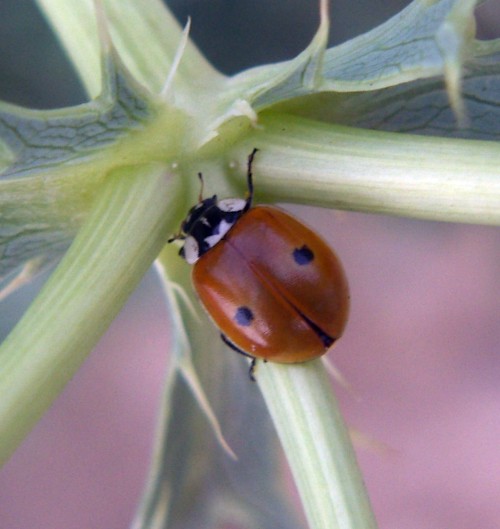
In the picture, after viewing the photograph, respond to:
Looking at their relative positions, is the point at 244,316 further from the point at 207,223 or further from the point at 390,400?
the point at 390,400

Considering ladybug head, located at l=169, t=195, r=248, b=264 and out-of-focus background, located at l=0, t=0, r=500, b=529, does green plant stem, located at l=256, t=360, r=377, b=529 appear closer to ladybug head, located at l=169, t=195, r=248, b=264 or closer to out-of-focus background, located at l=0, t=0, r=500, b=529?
ladybug head, located at l=169, t=195, r=248, b=264

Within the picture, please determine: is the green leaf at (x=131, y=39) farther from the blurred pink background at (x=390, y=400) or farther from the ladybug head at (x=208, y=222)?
the blurred pink background at (x=390, y=400)

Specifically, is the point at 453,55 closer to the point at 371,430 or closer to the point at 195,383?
the point at 195,383

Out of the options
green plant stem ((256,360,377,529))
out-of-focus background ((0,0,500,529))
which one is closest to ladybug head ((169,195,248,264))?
green plant stem ((256,360,377,529))

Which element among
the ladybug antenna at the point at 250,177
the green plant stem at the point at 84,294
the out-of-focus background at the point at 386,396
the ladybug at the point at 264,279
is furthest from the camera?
the out-of-focus background at the point at 386,396

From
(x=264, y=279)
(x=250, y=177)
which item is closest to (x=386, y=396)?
(x=264, y=279)

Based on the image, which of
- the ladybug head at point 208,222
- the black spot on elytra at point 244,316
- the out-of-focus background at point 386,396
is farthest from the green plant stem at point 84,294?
the out-of-focus background at point 386,396
